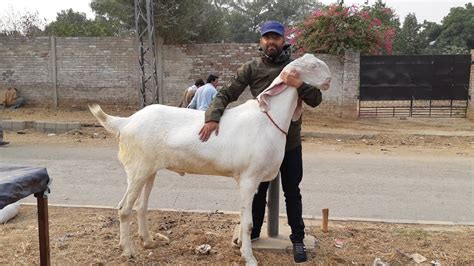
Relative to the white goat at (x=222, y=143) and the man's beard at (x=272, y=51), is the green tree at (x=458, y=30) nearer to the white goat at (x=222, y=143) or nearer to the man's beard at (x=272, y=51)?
the man's beard at (x=272, y=51)

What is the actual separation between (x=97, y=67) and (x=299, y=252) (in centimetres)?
1369

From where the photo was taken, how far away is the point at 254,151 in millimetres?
3836

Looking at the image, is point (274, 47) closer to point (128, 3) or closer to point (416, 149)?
point (416, 149)

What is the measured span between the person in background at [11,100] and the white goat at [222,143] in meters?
14.0

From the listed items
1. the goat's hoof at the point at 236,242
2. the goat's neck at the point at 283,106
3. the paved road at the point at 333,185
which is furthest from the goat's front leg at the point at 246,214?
the paved road at the point at 333,185

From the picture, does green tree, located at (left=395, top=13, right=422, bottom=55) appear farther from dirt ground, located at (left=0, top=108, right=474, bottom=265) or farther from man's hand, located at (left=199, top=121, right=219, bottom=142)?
man's hand, located at (left=199, top=121, right=219, bottom=142)

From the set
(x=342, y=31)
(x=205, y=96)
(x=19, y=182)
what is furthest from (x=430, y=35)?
(x=19, y=182)

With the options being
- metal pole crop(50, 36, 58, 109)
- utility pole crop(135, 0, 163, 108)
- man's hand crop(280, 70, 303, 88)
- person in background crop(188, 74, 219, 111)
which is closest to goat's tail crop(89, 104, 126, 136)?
man's hand crop(280, 70, 303, 88)

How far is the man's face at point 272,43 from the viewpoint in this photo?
4000mm

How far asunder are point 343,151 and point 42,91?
11.2 meters

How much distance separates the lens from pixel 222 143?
3887 millimetres

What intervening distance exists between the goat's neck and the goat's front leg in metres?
0.56

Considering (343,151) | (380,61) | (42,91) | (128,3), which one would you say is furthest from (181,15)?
(343,151)

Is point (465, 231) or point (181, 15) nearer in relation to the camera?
point (465, 231)
